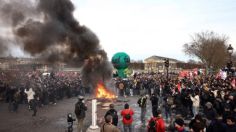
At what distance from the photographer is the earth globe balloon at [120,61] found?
121 feet

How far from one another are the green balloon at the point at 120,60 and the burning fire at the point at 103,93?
29.0 feet

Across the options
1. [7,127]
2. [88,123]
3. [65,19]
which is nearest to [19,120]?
[7,127]

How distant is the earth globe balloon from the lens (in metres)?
36.9

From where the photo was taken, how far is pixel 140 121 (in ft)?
57.1

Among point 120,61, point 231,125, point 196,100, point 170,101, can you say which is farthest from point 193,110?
point 120,61

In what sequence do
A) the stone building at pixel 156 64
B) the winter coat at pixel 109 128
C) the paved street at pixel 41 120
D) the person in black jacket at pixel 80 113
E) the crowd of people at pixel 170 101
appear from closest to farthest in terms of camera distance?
the winter coat at pixel 109 128 → the crowd of people at pixel 170 101 → the person in black jacket at pixel 80 113 → the paved street at pixel 41 120 → the stone building at pixel 156 64

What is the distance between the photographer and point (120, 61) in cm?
3697

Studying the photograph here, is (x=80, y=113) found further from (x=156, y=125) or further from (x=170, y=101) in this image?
(x=156, y=125)

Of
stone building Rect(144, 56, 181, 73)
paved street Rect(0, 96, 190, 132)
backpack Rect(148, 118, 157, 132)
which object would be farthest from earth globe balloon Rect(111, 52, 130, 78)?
stone building Rect(144, 56, 181, 73)

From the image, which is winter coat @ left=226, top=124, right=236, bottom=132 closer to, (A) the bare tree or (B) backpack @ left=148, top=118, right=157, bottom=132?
(B) backpack @ left=148, top=118, right=157, bottom=132

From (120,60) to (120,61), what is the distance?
0.11 m

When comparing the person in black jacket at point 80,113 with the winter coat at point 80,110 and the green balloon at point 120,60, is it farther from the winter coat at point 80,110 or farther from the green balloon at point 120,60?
the green balloon at point 120,60

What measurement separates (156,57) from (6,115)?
87.5 m

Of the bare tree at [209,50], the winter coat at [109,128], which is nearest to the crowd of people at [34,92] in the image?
the winter coat at [109,128]
